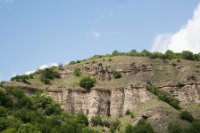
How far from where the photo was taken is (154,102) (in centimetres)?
11700

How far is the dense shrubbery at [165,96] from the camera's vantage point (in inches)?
4729

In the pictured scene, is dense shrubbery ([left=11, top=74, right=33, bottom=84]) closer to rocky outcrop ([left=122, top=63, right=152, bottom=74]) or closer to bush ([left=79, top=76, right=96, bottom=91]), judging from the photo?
bush ([left=79, top=76, right=96, bottom=91])

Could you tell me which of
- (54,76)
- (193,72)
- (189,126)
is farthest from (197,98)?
(54,76)

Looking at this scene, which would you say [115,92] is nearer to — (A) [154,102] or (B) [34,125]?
(A) [154,102]

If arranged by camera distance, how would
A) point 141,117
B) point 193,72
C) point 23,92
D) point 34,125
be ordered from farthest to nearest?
point 193,72 → point 23,92 → point 141,117 → point 34,125

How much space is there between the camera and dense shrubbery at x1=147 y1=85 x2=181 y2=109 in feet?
394

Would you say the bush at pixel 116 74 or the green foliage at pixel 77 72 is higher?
the green foliage at pixel 77 72

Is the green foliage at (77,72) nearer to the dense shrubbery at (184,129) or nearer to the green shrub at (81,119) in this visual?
the green shrub at (81,119)

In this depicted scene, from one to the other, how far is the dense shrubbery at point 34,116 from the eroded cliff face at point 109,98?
491 cm

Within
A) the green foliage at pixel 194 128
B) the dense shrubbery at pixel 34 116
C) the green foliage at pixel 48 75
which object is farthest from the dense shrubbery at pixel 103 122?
the green foliage at pixel 48 75

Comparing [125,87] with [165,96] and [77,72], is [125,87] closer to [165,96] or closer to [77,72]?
[165,96]

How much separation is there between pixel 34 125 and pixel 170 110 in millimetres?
25393

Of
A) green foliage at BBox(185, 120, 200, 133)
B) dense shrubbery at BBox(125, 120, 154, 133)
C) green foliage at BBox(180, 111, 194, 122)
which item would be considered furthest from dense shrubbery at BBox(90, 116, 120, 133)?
green foliage at BBox(185, 120, 200, 133)

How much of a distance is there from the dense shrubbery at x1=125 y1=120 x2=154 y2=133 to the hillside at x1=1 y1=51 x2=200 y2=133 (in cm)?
300
